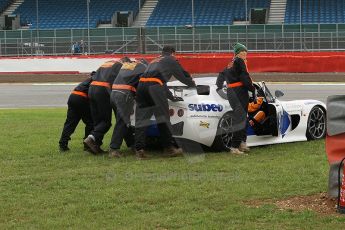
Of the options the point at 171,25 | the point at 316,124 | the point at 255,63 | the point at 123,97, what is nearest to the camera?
the point at 123,97

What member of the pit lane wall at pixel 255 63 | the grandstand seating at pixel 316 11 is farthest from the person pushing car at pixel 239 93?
the grandstand seating at pixel 316 11

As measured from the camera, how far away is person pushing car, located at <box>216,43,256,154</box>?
9648 millimetres

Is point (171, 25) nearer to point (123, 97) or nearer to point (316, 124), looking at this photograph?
point (316, 124)

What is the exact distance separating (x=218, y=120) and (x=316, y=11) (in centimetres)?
3740

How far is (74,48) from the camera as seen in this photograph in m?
36.2

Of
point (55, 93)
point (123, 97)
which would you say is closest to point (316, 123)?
point (123, 97)

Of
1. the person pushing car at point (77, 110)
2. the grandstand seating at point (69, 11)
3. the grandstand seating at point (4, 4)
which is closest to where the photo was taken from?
the person pushing car at point (77, 110)

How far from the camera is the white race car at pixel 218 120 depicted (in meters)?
9.59

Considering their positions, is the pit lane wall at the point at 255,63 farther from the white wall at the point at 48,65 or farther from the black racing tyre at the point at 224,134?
the black racing tyre at the point at 224,134

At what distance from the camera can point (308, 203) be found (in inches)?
252

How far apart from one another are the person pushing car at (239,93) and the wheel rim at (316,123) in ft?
5.54

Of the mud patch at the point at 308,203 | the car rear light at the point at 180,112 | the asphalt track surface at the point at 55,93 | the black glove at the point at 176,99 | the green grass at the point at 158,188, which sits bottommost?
the asphalt track surface at the point at 55,93

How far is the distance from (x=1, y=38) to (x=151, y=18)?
45.9ft

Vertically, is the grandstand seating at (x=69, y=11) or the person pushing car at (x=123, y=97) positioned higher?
the grandstand seating at (x=69, y=11)
